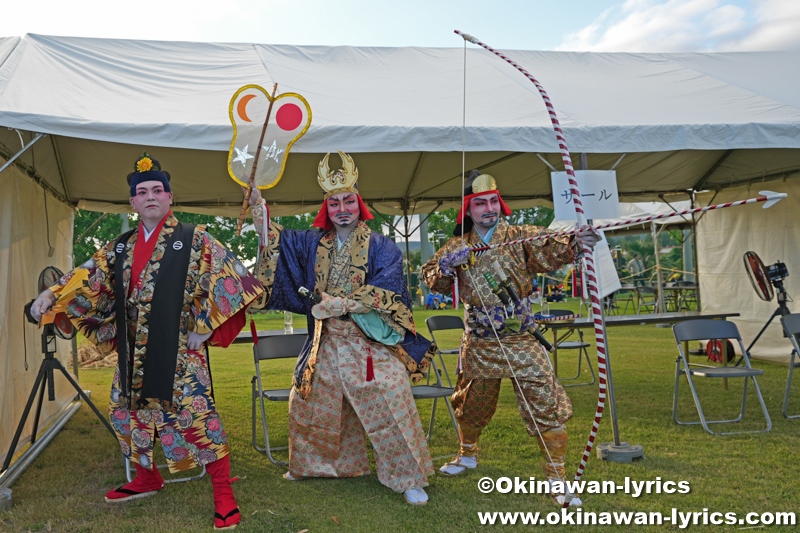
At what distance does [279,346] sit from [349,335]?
121 centimetres

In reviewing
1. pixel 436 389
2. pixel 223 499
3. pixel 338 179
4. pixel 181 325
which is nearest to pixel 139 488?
pixel 223 499

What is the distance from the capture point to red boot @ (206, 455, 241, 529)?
112 inches

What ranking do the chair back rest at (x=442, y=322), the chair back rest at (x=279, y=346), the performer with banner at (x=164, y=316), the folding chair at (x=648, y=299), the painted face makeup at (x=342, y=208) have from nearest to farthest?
the performer with banner at (x=164, y=316) < the painted face makeup at (x=342, y=208) < the chair back rest at (x=279, y=346) < the chair back rest at (x=442, y=322) < the folding chair at (x=648, y=299)

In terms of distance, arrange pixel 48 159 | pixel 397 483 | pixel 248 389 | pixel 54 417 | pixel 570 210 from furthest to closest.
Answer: pixel 248 389, pixel 54 417, pixel 48 159, pixel 570 210, pixel 397 483

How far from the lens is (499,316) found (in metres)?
3.29

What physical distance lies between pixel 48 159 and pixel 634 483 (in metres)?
4.53

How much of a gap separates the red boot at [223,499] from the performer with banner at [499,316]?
48.5 inches

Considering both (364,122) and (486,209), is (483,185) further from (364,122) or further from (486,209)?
Answer: (364,122)

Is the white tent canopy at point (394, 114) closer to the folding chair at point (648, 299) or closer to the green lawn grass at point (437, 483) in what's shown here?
the green lawn grass at point (437, 483)

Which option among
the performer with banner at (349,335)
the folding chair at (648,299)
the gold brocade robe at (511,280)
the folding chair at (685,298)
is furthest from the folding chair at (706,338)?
the folding chair at (685,298)

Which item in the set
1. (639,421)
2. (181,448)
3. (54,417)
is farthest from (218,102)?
(639,421)

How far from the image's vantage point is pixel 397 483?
321 cm

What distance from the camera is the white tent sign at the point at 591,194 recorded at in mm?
3625

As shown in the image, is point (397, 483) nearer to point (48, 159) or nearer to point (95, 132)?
point (95, 132)
